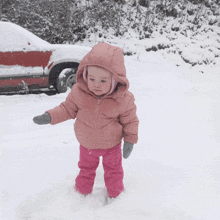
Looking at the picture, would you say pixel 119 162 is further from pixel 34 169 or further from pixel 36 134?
pixel 36 134

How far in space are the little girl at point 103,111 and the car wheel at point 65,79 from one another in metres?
3.44

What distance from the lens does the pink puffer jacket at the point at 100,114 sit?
1616 millimetres

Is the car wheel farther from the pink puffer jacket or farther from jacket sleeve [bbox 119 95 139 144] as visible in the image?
jacket sleeve [bbox 119 95 139 144]

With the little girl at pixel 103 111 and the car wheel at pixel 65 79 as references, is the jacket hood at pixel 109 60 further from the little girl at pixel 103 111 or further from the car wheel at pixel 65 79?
the car wheel at pixel 65 79

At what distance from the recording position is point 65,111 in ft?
5.63

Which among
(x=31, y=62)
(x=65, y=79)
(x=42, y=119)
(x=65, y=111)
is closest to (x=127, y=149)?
(x=65, y=111)

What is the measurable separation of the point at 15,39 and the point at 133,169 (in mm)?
4032

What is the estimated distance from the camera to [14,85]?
15.9 feet

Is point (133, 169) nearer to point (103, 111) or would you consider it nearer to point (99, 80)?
point (103, 111)

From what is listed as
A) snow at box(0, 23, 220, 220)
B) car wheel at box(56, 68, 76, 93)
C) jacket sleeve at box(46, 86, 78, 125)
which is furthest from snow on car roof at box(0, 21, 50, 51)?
jacket sleeve at box(46, 86, 78, 125)

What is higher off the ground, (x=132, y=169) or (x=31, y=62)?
(x=31, y=62)

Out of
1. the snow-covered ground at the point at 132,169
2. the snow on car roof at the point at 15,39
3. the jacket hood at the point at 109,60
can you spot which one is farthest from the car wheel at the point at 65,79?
the jacket hood at the point at 109,60

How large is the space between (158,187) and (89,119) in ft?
2.82

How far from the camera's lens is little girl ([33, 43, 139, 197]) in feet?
4.94
